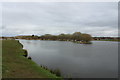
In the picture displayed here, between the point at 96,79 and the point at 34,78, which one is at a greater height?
the point at 34,78

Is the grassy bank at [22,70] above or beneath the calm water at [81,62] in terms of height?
above

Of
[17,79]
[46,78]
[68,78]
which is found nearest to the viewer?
[17,79]

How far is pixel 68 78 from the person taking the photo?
31.2 feet

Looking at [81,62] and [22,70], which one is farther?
[81,62]

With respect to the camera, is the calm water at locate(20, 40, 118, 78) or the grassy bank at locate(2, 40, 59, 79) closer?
the grassy bank at locate(2, 40, 59, 79)

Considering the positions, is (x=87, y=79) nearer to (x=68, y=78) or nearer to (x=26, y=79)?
(x=68, y=78)

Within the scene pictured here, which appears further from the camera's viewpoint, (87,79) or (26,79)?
(87,79)

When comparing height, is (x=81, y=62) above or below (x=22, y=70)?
below

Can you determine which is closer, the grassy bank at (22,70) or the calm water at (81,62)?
the grassy bank at (22,70)

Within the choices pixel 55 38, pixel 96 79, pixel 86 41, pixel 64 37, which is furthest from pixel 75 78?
pixel 55 38

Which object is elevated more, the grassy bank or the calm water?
the grassy bank

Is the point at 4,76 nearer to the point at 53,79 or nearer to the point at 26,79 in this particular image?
the point at 26,79

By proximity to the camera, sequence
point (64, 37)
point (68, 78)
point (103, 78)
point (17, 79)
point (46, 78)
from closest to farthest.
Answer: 1. point (17, 79)
2. point (46, 78)
3. point (68, 78)
4. point (103, 78)
5. point (64, 37)

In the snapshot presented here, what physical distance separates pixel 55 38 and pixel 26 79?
13185cm
